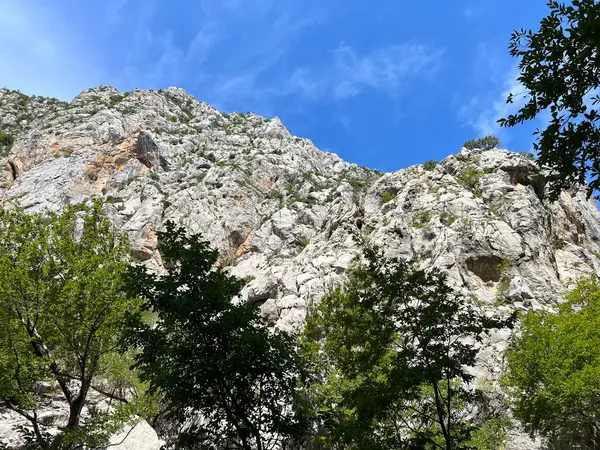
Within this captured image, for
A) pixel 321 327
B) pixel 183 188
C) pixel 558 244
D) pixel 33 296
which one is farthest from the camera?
pixel 183 188

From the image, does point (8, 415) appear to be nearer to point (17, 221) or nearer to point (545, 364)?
point (17, 221)

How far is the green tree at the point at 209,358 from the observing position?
8523 mm

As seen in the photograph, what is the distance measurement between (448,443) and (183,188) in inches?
2486

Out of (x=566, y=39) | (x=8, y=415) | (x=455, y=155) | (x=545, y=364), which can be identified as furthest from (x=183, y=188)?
(x=566, y=39)

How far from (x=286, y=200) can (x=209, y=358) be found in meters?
59.1

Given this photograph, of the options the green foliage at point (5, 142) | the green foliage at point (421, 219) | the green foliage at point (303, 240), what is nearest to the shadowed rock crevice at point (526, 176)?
the green foliage at point (421, 219)

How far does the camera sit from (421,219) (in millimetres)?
42719

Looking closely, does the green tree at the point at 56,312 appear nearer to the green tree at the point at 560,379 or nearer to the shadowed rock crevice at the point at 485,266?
the green tree at the point at 560,379

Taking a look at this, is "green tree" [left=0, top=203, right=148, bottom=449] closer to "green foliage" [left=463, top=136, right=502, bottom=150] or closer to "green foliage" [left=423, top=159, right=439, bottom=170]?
"green foliage" [left=423, top=159, right=439, bottom=170]

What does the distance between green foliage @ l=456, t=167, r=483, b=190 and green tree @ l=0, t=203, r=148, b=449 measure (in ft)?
126

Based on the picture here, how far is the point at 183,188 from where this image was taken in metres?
67.5

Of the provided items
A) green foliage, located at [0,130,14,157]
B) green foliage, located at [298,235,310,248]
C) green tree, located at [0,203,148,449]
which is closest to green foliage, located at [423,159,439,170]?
green foliage, located at [298,235,310,248]

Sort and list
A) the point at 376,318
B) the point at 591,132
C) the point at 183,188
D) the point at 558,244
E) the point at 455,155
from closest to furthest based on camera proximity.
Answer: the point at 591,132
the point at 376,318
the point at 558,244
the point at 455,155
the point at 183,188

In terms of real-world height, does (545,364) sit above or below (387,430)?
above
